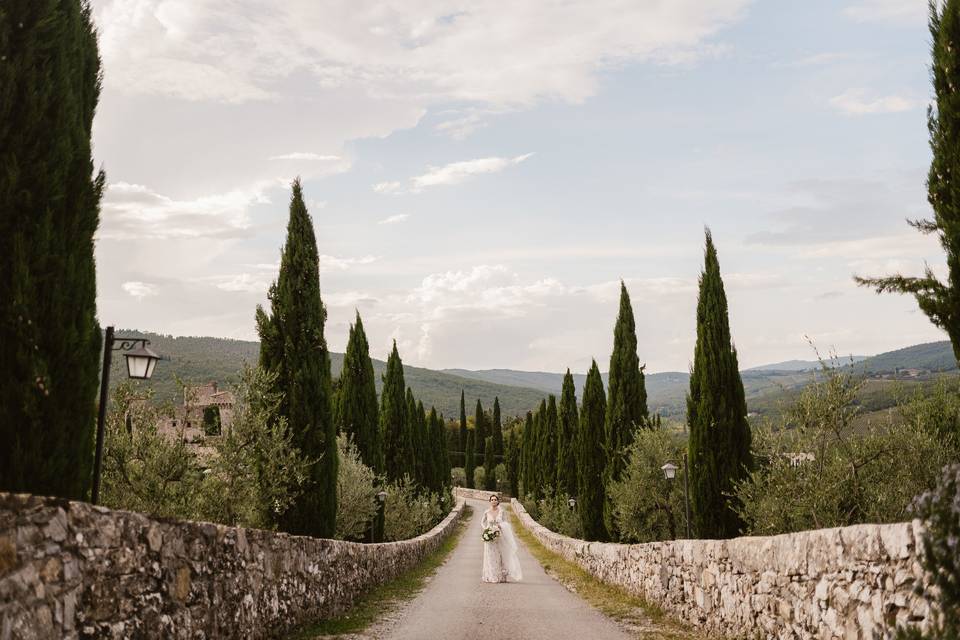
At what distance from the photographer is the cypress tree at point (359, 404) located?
2686 cm

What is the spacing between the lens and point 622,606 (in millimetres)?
13352

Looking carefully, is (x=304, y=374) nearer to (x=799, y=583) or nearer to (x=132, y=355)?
(x=132, y=355)

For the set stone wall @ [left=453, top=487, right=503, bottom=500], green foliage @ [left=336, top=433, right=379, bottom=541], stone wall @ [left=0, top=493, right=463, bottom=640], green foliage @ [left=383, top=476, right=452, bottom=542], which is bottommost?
stone wall @ [left=453, top=487, right=503, bottom=500]

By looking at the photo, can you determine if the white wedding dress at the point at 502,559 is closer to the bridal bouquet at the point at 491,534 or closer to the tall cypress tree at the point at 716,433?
the bridal bouquet at the point at 491,534

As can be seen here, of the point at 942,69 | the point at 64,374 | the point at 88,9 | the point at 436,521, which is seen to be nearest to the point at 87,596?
the point at 64,374

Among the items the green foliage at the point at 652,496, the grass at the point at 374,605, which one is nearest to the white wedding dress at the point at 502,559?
the grass at the point at 374,605

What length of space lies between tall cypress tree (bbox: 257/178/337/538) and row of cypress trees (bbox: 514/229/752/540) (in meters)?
7.61

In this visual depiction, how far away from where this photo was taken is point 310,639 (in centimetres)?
929

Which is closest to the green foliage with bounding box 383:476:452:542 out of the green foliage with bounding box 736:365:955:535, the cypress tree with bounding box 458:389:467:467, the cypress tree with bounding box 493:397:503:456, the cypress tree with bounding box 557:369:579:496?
the cypress tree with bounding box 557:369:579:496

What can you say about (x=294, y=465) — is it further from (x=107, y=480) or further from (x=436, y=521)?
(x=436, y=521)

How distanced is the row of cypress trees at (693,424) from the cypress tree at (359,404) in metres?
7.91

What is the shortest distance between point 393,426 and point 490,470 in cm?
5077

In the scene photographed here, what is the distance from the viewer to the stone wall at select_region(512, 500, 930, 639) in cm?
532

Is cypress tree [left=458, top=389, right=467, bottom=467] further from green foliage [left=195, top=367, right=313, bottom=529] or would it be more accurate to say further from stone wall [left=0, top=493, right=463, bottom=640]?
stone wall [left=0, top=493, right=463, bottom=640]
